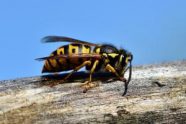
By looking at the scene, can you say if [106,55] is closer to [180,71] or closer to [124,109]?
[180,71]

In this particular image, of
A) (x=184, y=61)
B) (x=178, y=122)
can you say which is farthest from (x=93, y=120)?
(x=184, y=61)

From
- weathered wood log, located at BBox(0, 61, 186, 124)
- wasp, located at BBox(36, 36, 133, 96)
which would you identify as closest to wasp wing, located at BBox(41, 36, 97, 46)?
wasp, located at BBox(36, 36, 133, 96)

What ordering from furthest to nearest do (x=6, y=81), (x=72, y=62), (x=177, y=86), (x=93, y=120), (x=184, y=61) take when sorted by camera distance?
(x=72, y=62), (x=184, y=61), (x=6, y=81), (x=177, y=86), (x=93, y=120)

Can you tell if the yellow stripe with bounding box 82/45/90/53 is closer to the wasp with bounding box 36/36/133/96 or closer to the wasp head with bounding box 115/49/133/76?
the wasp with bounding box 36/36/133/96

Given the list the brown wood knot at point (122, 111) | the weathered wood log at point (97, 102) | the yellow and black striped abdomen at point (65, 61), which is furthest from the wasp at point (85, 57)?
the brown wood knot at point (122, 111)

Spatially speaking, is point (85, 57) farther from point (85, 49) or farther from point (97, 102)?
point (97, 102)

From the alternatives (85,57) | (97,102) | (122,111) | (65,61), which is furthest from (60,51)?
(122,111)
